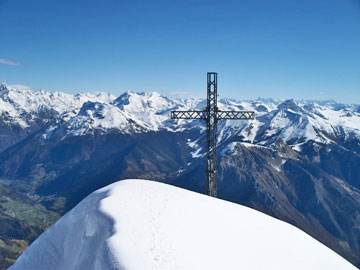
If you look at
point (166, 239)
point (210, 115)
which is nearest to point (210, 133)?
point (210, 115)

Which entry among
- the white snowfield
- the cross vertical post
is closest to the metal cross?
the cross vertical post

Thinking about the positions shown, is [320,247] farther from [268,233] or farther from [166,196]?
[166,196]

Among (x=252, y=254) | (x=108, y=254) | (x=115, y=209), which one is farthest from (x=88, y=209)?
(x=252, y=254)

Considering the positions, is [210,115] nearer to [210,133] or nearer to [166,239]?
[210,133]

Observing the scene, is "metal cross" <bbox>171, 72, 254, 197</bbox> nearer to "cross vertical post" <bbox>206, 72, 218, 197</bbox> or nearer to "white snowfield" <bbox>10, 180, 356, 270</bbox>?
"cross vertical post" <bbox>206, 72, 218, 197</bbox>

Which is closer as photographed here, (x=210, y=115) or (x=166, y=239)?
(x=166, y=239)

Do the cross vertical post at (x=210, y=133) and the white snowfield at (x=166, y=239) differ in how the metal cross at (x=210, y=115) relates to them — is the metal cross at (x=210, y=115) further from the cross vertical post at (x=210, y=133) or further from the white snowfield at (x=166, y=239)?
the white snowfield at (x=166, y=239)

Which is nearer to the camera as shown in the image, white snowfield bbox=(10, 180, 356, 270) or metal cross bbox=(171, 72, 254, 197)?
white snowfield bbox=(10, 180, 356, 270)

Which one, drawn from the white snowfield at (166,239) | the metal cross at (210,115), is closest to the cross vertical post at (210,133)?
the metal cross at (210,115)
